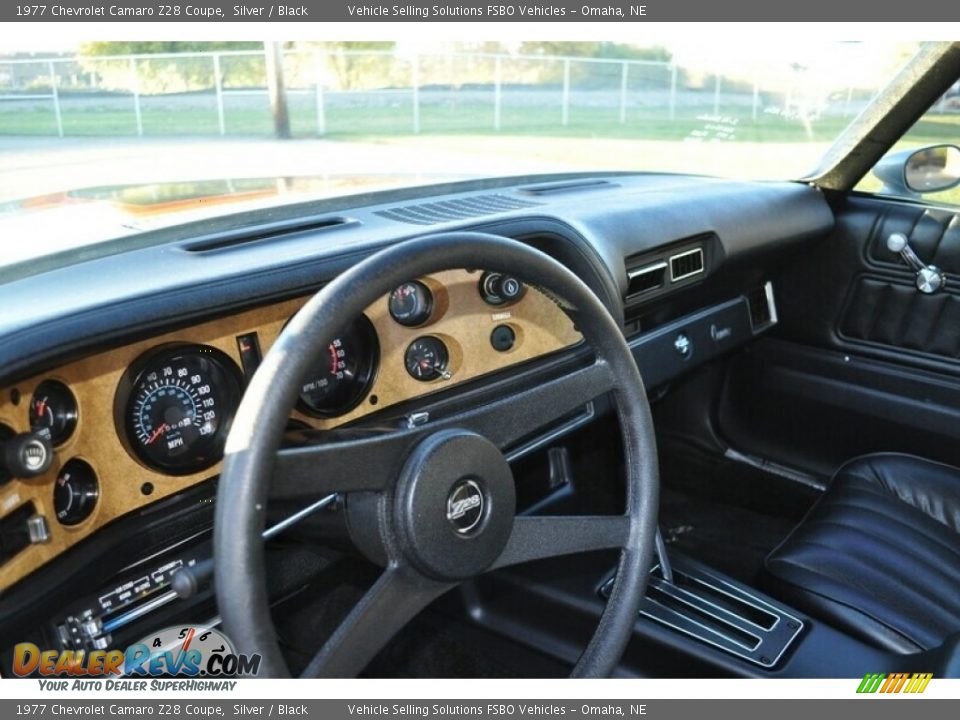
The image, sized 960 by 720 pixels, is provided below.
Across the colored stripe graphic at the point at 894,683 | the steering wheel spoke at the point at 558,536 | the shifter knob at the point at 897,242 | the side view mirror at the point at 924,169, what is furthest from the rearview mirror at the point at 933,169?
the steering wheel spoke at the point at 558,536

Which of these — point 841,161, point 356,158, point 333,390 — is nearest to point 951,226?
point 841,161

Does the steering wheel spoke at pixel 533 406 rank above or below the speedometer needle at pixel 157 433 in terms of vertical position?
above

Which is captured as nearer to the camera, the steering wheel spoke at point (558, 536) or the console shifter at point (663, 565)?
the steering wheel spoke at point (558, 536)

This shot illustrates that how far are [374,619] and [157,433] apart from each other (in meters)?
0.56

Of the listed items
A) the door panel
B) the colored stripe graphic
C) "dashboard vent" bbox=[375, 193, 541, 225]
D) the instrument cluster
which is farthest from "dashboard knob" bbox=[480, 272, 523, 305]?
the door panel

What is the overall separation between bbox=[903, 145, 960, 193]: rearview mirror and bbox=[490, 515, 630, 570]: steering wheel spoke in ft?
6.38

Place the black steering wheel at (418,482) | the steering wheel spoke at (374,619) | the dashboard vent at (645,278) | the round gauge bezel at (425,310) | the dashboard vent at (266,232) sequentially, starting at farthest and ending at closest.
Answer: the dashboard vent at (645,278) → the round gauge bezel at (425,310) → the dashboard vent at (266,232) → the steering wheel spoke at (374,619) → the black steering wheel at (418,482)

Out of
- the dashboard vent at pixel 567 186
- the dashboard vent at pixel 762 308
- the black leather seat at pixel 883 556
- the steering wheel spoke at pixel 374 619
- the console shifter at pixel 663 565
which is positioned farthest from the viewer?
the dashboard vent at pixel 762 308

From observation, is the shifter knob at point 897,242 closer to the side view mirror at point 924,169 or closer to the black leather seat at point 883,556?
the side view mirror at point 924,169

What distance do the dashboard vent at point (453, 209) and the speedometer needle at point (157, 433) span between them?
0.72m

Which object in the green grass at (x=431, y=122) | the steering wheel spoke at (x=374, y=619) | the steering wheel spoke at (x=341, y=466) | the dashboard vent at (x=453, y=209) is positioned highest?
the green grass at (x=431, y=122)

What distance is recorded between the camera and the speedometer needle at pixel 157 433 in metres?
1.66

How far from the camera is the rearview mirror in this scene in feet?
9.77

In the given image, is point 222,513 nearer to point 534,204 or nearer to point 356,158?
point 534,204
